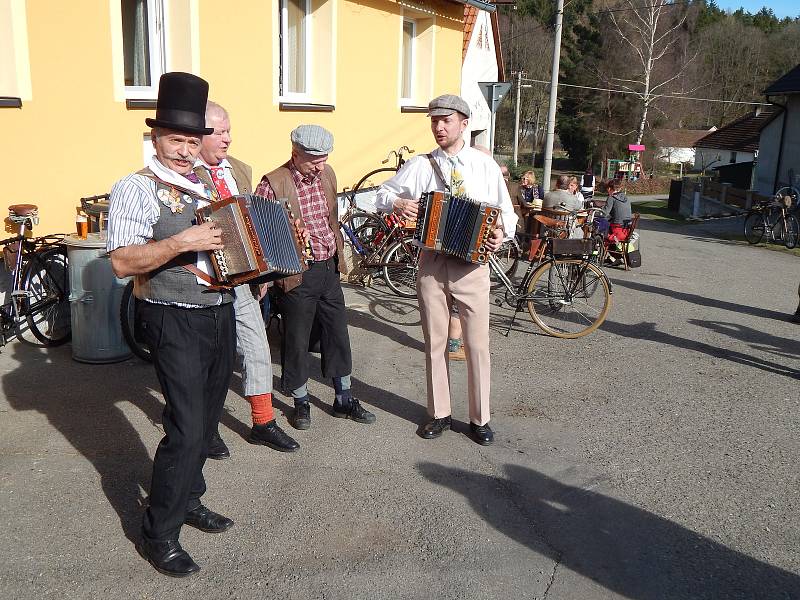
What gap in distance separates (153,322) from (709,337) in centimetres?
622

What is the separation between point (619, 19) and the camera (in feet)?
166

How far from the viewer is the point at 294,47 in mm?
9633

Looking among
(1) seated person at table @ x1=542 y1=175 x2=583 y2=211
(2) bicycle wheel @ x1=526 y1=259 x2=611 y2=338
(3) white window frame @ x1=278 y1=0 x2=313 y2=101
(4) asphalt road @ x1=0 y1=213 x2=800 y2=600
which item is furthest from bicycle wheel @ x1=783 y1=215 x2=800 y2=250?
(3) white window frame @ x1=278 y1=0 x2=313 y2=101

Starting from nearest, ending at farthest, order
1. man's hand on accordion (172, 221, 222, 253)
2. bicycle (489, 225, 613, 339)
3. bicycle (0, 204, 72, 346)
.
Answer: man's hand on accordion (172, 221, 222, 253) < bicycle (0, 204, 72, 346) < bicycle (489, 225, 613, 339)

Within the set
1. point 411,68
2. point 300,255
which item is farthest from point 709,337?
point 411,68

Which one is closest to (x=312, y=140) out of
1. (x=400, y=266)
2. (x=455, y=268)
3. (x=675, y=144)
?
(x=455, y=268)

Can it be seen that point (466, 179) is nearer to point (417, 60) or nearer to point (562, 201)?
point (562, 201)

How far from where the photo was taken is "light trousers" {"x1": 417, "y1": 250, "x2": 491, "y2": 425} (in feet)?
15.5

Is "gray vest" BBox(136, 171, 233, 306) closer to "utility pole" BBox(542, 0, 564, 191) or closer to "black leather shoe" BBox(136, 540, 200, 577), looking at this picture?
"black leather shoe" BBox(136, 540, 200, 577)

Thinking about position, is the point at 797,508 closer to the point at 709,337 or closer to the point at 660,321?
the point at 709,337

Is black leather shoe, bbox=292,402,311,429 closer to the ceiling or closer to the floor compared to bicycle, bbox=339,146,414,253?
closer to the floor

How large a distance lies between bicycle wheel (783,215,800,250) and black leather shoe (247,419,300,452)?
1577 cm

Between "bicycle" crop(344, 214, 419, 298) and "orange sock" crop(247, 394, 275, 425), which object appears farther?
"bicycle" crop(344, 214, 419, 298)

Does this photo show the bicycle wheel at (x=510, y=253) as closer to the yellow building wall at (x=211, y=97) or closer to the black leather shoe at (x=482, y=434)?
the yellow building wall at (x=211, y=97)
